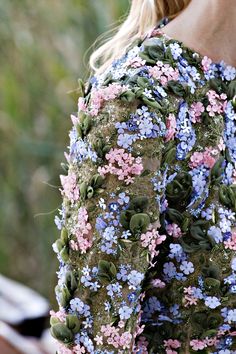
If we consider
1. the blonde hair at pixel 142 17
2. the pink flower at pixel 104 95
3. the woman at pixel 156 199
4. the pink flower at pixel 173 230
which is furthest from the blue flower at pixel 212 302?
the blonde hair at pixel 142 17

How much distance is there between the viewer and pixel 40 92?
3.93m

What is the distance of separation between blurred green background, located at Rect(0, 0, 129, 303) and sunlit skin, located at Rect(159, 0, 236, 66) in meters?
2.46

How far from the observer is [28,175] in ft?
13.3

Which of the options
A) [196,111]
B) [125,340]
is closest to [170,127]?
[196,111]

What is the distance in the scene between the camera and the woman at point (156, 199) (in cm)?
114

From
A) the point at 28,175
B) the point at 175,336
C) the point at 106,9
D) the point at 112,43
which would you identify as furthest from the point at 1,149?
the point at 175,336

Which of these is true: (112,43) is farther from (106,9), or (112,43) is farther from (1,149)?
(1,149)

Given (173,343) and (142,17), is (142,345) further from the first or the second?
(142,17)

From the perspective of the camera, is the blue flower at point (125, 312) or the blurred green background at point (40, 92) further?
the blurred green background at point (40, 92)

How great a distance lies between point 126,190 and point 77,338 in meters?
0.21

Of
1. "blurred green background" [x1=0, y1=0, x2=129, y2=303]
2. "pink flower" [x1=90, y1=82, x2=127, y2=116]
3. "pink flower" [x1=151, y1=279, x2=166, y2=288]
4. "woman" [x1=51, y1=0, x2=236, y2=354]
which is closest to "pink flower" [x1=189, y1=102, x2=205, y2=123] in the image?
"woman" [x1=51, y1=0, x2=236, y2=354]

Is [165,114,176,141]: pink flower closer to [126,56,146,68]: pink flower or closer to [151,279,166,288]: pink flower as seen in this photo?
[126,56,146,68]: pink flower

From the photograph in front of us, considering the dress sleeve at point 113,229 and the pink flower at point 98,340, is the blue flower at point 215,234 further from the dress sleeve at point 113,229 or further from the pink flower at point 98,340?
the pink flower at point 98,340

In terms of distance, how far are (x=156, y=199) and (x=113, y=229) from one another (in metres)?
0.07
